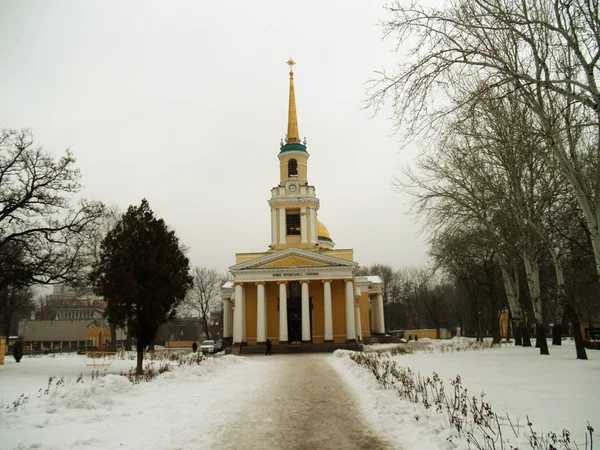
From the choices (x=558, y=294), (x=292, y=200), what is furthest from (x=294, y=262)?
(x=558, y=294)

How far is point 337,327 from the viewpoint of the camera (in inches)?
1647

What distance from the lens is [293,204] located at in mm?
45750

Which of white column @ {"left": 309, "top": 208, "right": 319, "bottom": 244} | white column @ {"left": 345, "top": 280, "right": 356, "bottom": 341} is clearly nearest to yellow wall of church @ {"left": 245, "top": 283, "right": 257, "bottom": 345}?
white column @ {"left": 309, "top": 208, "right": 319, "bottom": 244}

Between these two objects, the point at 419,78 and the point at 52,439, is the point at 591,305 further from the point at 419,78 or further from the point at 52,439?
the point at 52,439

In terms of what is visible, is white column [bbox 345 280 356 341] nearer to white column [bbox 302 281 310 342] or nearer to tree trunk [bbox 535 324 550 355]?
white column [bbox 302 281 310 342]

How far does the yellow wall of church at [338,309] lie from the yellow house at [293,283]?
0.09m

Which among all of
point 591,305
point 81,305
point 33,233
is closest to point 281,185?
point 33,233

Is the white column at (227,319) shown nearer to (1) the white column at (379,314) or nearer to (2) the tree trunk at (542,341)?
(1) the white column at (379,314)

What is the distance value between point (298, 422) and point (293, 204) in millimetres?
37108

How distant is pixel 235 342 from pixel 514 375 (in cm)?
2919

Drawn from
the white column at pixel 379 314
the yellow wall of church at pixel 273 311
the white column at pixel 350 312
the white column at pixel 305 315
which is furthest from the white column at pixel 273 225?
the white column at pixel 379 314

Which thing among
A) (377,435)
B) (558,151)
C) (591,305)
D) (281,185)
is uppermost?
(281,185)

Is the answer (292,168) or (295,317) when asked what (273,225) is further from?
(295,317)

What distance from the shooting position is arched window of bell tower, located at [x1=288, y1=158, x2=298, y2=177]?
155ft
